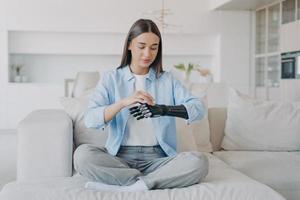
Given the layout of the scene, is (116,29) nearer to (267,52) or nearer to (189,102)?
(267,52)

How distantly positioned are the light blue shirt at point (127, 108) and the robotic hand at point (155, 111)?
44 mm

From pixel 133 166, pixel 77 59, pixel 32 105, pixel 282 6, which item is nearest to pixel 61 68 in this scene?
pixel 77 59

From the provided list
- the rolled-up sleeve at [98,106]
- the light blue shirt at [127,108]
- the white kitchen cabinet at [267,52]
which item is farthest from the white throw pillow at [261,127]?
the white kitchen cabinet at [267,52]

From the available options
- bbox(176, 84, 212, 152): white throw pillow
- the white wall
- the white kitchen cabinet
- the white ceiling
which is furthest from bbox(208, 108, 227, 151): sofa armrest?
the white wall

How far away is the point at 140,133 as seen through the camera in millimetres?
2236

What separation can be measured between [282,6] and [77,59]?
3.50 meters

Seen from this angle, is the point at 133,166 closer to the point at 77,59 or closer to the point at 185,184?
the point at 185,184

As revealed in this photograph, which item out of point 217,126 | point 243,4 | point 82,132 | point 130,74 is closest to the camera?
point 130,74

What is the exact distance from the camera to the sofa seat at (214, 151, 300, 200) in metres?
2.30

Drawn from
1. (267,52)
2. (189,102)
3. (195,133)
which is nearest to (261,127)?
(195,133)

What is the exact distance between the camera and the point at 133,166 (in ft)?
7.00

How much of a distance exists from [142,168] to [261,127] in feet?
3.71

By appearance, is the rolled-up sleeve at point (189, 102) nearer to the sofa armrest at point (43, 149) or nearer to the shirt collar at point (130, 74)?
the shirt collar at point (130, 74)

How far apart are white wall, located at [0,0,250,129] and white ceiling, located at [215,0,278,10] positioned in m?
0.23
